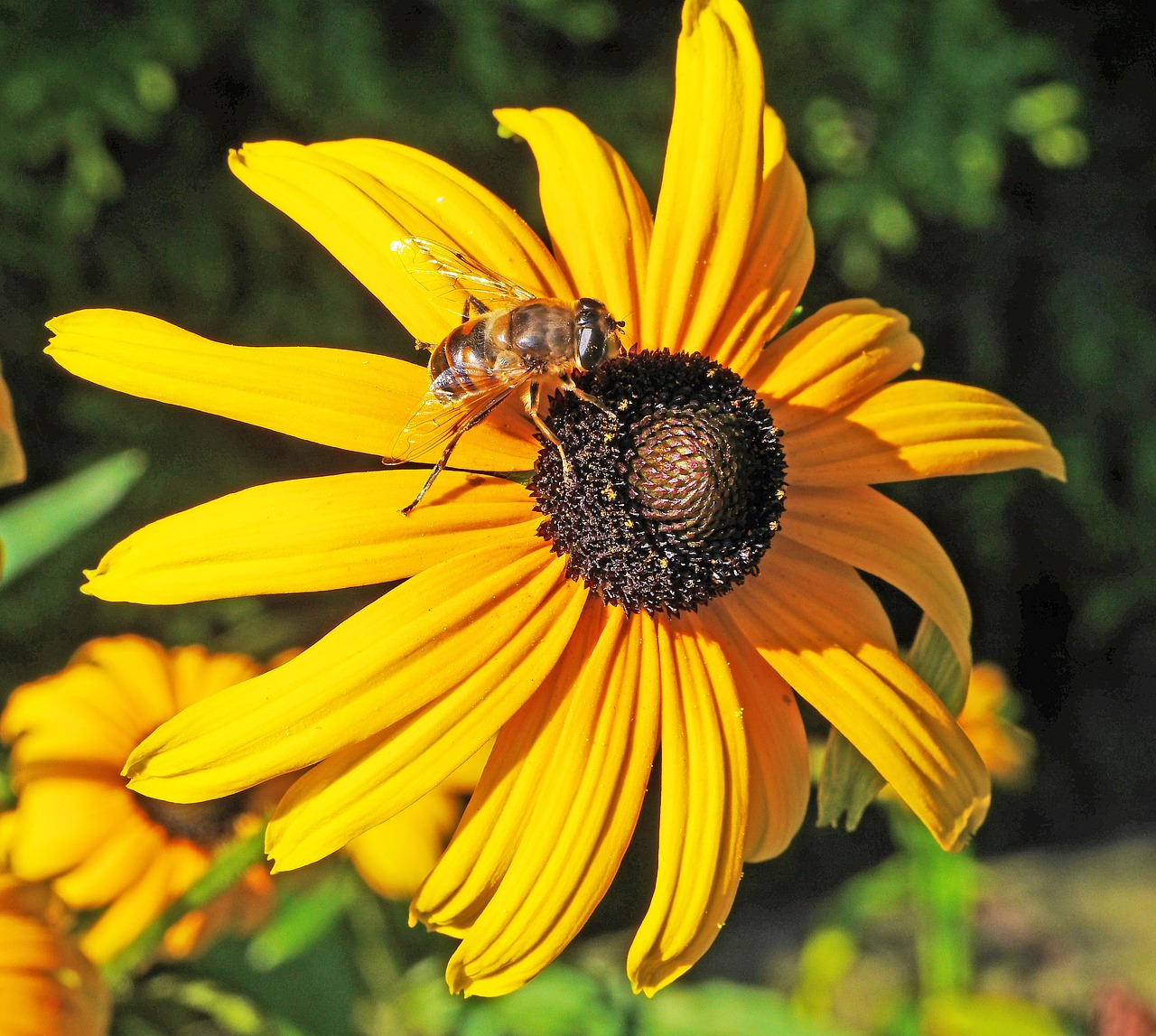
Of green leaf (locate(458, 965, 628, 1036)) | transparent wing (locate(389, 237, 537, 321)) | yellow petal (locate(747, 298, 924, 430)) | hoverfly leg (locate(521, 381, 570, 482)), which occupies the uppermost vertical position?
transparent wing (locate(389, 237, 537, 321))

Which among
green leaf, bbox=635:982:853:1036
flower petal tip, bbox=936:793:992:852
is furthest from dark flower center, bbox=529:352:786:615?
green leaf, bbox=635:982:853:1036

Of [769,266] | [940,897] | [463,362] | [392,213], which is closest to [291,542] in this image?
[463,362]

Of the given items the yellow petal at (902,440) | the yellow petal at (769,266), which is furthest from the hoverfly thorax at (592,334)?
the yellow petal at (902,440)

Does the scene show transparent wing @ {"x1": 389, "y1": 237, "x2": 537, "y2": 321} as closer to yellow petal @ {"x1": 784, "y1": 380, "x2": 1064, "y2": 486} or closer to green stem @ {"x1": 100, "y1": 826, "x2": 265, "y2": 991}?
yellow petal @ {"x1": 784, "y1": 380, "x2": 1064, "y2": 486}

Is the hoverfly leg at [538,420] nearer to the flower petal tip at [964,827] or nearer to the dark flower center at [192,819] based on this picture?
the flower petal tip at [964,827]

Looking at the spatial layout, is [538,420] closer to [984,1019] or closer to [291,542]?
[291,542]
